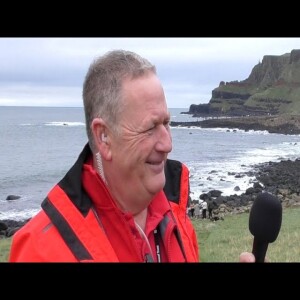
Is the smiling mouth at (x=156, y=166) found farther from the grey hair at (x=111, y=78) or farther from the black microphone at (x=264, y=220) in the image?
the black microphone at (x=264, y=220)

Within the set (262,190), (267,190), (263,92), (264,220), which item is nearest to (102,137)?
(264,220)

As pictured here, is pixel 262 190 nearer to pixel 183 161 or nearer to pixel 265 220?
pixel 183 161

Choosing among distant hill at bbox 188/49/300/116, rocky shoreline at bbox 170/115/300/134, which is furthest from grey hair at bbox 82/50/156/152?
distant hill at bbox 188/49/300/116

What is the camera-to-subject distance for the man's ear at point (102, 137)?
2320mm

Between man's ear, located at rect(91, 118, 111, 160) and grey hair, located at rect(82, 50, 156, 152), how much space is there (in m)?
0.03

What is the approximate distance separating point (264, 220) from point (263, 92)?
5970 inches

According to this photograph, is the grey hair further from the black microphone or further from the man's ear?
the black microphone

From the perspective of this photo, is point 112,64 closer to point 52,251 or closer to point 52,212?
point 52,212

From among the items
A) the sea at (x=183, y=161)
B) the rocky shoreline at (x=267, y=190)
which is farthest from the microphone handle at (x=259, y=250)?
the rocky shoreline at (x=267, y=190)

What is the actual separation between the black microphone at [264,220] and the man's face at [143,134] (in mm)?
449

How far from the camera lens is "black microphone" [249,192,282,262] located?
6.57 feet
